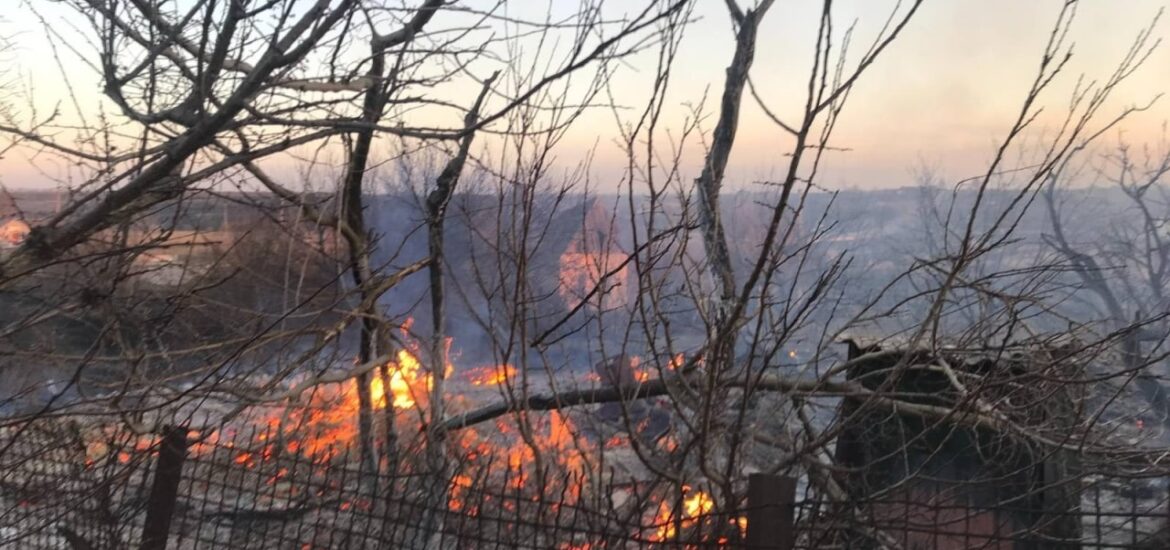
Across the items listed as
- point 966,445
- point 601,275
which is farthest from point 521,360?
point 966,445

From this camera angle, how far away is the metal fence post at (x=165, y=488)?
3789mm

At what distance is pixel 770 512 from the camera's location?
2.99 meters

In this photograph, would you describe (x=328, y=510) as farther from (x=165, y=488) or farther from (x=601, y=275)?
(x=601, y=275)

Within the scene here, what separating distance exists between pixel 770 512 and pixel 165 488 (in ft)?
10.0

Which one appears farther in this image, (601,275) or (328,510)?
(328,510)

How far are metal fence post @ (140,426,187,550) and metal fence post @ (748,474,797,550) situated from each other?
2.86 metres

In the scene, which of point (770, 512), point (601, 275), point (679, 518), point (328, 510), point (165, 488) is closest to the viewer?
point (770, 512)

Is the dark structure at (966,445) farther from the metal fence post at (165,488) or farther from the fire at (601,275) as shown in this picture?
the metal fence post at (165,488)

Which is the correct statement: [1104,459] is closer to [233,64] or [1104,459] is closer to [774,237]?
[774,237]

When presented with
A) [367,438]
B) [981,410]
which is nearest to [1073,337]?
[981,410]

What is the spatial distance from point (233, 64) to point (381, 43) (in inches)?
36.1

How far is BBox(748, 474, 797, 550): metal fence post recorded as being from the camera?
2.97 meters

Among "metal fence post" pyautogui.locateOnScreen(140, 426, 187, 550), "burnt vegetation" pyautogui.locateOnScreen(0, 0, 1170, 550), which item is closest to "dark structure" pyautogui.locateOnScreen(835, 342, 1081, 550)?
"burnt vegetation" pyautogui.locateOnScreen(0, 0, 1170, 550)

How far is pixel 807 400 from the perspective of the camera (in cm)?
609
